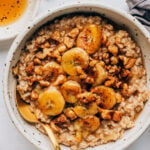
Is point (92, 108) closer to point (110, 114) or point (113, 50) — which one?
point (110, 114)

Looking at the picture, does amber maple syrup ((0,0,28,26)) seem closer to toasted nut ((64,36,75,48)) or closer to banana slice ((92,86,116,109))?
toasted nut ((64,36,75,48))

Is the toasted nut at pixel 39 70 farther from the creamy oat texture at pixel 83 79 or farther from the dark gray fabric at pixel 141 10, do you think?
the dark gray fabric at pixel 141 10

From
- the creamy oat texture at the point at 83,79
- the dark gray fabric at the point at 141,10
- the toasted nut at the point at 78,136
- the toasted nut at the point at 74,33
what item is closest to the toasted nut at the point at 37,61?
the creamy oat texture at the point at 83,79

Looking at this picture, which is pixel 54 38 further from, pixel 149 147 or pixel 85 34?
pixel 149 147

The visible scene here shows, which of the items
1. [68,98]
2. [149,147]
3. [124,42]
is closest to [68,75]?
[68,98]

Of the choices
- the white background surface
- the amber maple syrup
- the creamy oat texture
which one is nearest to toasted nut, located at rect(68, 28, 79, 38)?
the creamy oat texture
